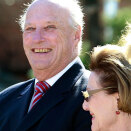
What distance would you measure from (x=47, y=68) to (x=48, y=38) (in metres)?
0.28

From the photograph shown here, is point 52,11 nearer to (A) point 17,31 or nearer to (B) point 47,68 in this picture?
(B) point 47,68

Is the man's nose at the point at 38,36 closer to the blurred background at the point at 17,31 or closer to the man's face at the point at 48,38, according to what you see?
the man's face at the point at 48,38

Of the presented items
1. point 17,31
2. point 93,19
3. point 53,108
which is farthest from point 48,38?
point 17,31

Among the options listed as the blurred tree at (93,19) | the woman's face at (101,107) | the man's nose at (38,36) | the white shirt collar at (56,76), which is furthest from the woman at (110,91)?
the blurred tree at (93,19)

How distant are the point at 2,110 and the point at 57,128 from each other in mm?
747

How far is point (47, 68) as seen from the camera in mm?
3463

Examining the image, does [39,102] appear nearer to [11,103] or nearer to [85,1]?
[11,103]

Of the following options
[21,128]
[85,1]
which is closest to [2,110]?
[21,128]

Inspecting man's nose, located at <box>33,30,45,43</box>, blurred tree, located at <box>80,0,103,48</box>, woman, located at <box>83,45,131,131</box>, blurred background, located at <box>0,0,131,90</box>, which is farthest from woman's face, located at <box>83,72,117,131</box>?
blurred background, located at <box>0,0,131,90</box>

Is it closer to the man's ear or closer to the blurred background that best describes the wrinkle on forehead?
the man's ear

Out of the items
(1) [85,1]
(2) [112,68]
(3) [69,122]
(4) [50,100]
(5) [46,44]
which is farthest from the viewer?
(1) [85,1]

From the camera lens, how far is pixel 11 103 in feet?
11.7

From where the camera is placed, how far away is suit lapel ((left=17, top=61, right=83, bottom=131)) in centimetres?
316

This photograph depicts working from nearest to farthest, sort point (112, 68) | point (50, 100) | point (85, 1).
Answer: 1. point (112, 68)
2. point (50, 100)
3. point (85, 1)
